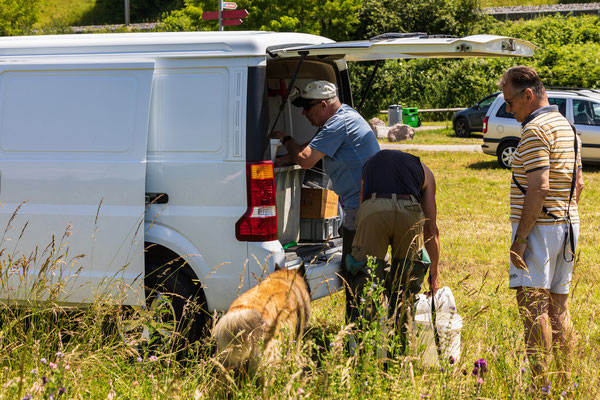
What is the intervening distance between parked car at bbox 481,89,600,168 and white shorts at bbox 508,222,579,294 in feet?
36.9

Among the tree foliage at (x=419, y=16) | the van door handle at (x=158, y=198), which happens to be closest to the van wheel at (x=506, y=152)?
Result: the van door handle at (x=158, y=198)

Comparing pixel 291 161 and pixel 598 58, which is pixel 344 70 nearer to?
pixel 291 161

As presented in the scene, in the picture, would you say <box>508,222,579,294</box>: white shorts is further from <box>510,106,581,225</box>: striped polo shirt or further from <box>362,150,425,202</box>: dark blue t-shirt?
<box>362,150,425,202</box>: dark blue t-shirt

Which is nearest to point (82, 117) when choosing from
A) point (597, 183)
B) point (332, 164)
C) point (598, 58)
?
point (332, 164)

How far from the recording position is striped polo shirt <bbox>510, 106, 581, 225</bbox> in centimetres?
400

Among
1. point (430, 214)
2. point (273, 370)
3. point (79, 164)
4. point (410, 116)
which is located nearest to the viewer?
point (273, 370)

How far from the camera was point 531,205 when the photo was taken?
13.1 feet

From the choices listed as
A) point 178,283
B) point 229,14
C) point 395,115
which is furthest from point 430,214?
point 395,115

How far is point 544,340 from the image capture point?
3.98 m

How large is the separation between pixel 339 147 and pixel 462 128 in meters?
20.6

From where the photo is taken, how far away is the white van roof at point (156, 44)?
4582 millimetres

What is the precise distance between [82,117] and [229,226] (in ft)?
4.19

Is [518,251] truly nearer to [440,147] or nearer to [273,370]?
[273,370]

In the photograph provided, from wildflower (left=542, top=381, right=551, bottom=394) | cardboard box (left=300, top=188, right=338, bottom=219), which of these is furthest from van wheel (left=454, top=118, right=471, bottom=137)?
wildflower (left=542, top=381, right=551, bottom=394)
